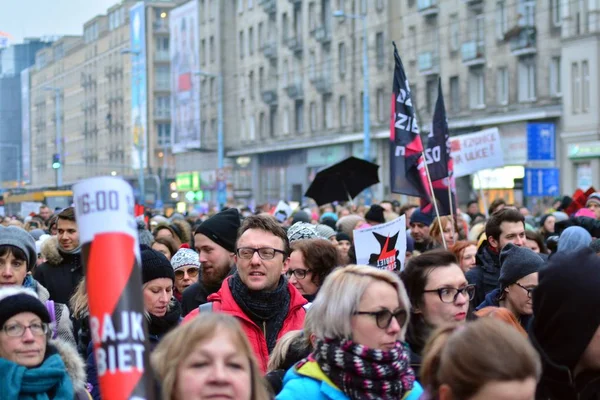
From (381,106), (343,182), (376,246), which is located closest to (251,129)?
(381,106)

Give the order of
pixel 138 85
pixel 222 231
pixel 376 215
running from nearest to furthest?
pixel 222 231, pixel 376 215, pixel 138 85

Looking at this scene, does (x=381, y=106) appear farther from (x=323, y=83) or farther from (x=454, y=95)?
(x=454, y=95)

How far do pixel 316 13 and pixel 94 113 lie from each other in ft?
207

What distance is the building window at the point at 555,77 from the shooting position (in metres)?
41.4

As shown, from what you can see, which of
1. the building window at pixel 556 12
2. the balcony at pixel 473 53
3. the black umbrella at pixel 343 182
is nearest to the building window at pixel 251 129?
the balcony at pixel 473 53

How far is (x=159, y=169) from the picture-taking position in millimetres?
101438

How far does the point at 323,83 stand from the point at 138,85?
44608 mm

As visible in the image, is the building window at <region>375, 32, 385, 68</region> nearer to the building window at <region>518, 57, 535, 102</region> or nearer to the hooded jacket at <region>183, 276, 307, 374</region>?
the building window at <region>518, 57, 535, 102</region>

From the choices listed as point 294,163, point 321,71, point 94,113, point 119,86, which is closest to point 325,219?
point 321,71

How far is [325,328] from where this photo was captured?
4.46 metres

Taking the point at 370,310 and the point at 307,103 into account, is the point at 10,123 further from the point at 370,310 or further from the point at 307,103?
the point at 370,310

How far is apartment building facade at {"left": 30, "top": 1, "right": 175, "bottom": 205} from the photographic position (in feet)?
331

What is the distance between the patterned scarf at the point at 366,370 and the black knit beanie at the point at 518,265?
7.39 feet

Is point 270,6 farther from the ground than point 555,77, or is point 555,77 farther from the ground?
point 270,6
